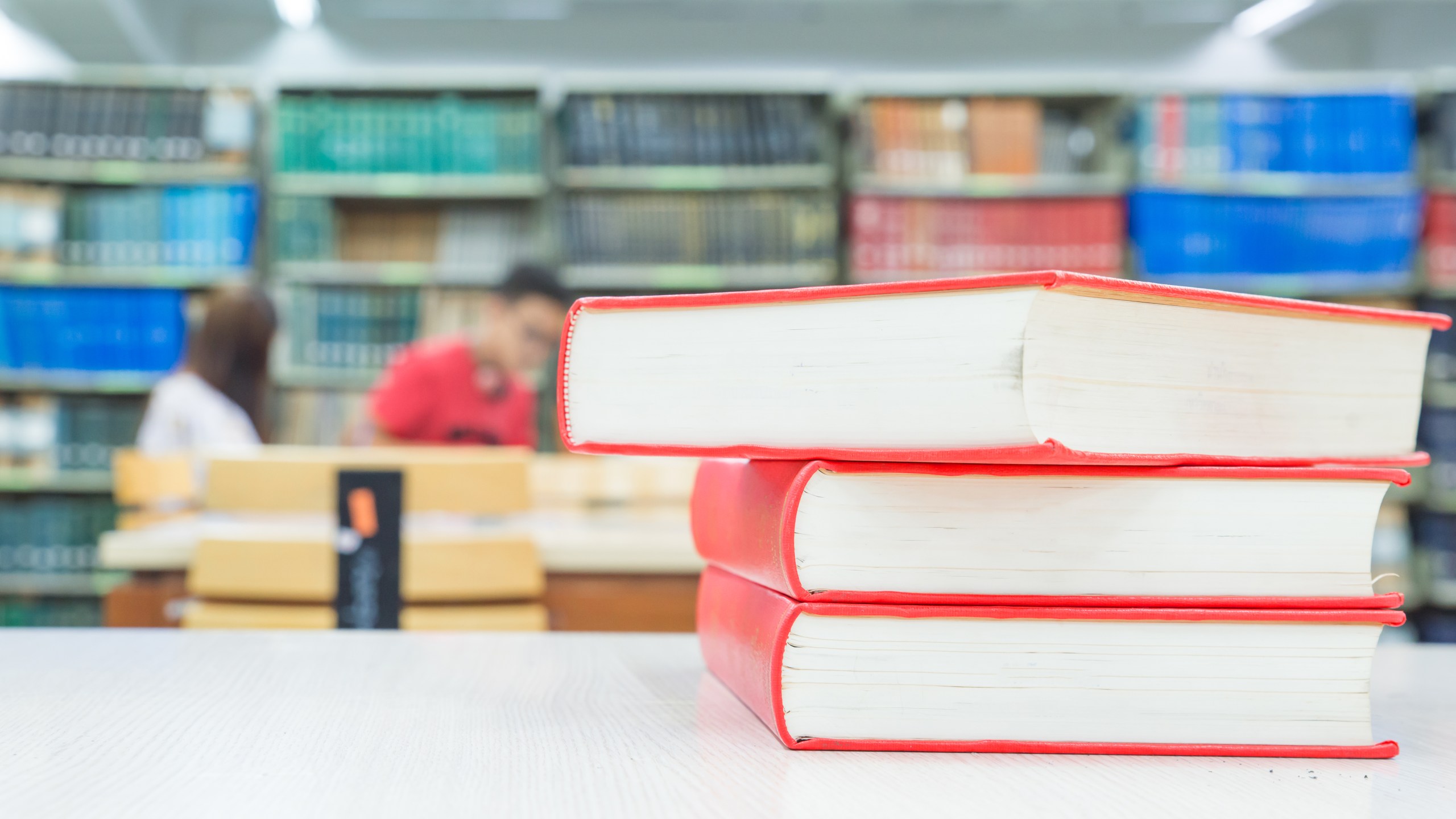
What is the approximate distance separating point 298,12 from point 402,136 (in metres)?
1.12

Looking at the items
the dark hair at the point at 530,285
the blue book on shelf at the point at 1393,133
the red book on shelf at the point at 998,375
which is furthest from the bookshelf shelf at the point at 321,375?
the blue book on shelf at the point at 1393,133

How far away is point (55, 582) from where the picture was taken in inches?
143

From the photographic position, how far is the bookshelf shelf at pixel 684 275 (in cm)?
355

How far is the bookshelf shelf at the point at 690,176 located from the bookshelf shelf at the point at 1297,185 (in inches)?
47.0

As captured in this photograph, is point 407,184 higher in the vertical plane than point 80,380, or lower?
higher

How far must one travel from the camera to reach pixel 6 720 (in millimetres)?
418

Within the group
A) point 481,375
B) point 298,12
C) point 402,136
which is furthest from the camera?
point 298,12

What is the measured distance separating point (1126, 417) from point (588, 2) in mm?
4222

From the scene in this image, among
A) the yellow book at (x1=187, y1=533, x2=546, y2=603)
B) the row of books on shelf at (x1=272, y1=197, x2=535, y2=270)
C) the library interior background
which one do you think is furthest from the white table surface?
the row of books on shelf at (x1=272, y1=197, x2=535, y2=270)

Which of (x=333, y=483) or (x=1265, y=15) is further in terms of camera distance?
(x=1265, y=15)

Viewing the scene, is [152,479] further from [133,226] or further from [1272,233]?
[1272,233]

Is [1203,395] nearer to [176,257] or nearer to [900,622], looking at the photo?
[900,622]

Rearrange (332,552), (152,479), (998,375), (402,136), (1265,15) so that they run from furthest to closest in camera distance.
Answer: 1. (1265,15)
2. (402,136)
3. (152,479)
4. (332,552)
5. (998,375)

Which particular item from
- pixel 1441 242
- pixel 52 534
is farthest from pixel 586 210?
pixel 1441 242
